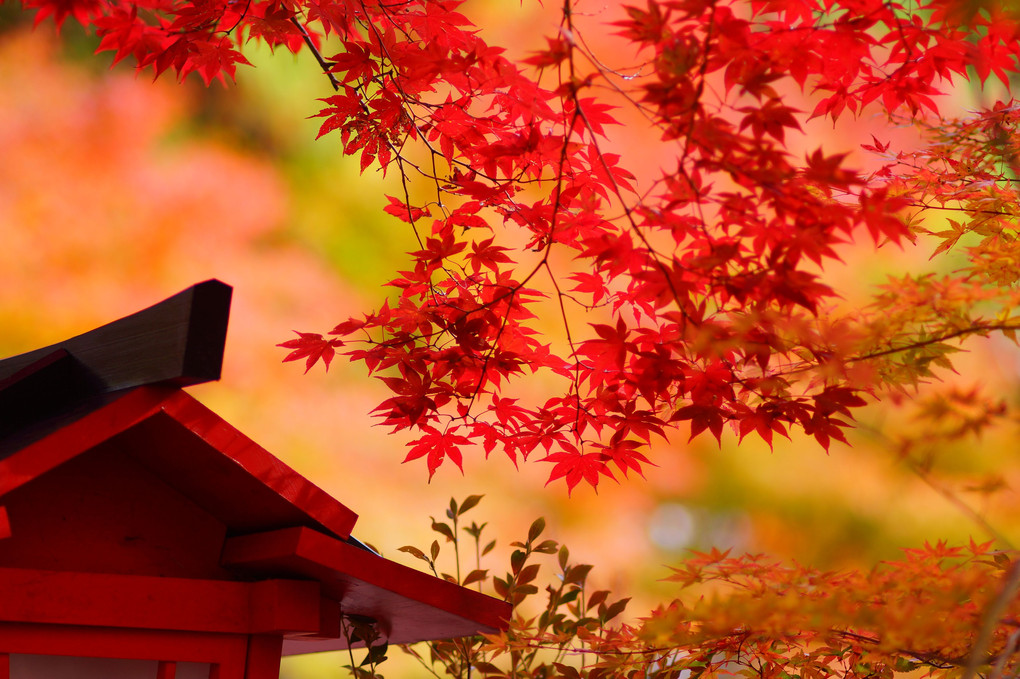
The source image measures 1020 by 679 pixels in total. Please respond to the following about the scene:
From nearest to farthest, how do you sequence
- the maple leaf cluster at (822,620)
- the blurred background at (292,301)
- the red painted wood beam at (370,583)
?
the maple leaf cluster at (822,620) → the red painted wood beam at (370,583) → the blurred background at (292,301)

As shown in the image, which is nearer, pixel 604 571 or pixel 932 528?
pixel 932 528

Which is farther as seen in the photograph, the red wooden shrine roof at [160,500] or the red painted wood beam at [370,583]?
the red painted wood beam at [370,583]

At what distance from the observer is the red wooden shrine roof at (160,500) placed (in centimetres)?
119

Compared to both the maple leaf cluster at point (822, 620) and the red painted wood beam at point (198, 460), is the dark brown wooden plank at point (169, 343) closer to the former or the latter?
the red painted wood beam at point (198, 460)

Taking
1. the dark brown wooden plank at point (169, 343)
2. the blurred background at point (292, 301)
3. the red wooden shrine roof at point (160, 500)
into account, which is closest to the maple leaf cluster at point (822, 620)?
the red wooden shrine roof at point (160, 500)

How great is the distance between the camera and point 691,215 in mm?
1394

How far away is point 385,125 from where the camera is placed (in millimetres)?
1981

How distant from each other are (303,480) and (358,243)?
4.57 m

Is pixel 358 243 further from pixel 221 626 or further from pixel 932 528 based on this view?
pixel 221 626

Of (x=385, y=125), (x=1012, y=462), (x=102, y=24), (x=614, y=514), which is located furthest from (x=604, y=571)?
(x=102, y=24)

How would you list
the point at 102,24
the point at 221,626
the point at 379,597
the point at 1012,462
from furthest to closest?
1. the point at 1012,462
2. the point at 102,24
3. the point at 379,597
4. the point at 221,626

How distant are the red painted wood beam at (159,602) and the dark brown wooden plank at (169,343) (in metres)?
0.29

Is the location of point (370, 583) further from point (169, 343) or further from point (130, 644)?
point (169, 343)

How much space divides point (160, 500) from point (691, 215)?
982 mm
